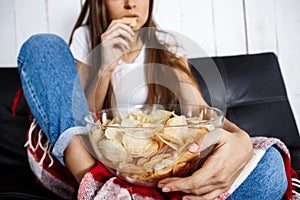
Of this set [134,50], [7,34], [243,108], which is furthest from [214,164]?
[7,34]

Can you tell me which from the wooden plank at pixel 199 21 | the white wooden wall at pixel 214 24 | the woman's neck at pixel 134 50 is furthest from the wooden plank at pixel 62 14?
the woman's neck at pixel 134 50

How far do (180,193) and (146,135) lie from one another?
16 cm

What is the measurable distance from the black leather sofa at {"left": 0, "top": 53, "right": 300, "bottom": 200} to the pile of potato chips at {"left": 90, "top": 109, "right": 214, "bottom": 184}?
0.46 m

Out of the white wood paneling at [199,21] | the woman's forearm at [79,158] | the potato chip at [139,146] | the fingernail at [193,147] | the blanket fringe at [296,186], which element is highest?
the white wood paneling at [199,21]

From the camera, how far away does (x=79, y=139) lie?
2.50 ft

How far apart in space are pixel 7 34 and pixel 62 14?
0.68 ft

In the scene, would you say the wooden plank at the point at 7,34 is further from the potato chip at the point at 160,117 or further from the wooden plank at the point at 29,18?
the potato chip at the point at 160,117

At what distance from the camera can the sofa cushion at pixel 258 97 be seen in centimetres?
121

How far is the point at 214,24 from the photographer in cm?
158

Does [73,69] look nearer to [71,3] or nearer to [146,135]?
[146,135]

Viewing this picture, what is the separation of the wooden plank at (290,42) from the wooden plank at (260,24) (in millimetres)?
29

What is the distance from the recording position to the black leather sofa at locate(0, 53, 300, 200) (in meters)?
1.15

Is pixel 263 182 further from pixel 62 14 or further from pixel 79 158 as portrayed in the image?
pixel 62 14

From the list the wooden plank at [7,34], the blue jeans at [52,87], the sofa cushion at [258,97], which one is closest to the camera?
the blue jeans at [52,87]
